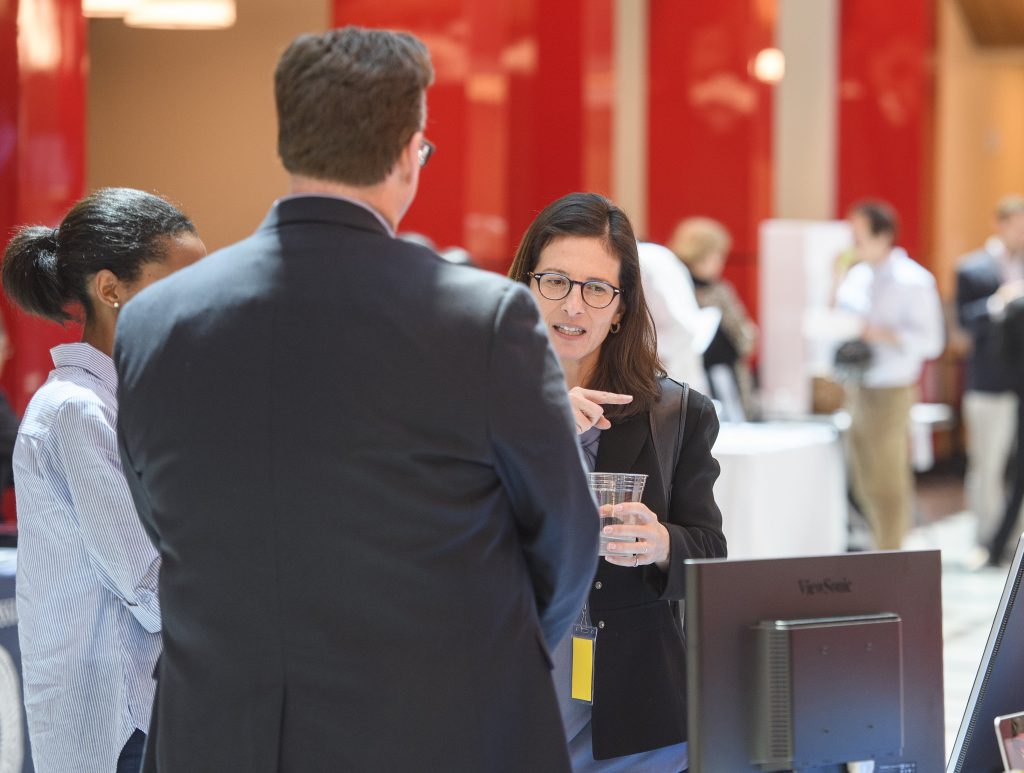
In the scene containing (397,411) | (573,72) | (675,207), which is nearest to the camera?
(397,411)

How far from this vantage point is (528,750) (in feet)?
4.99

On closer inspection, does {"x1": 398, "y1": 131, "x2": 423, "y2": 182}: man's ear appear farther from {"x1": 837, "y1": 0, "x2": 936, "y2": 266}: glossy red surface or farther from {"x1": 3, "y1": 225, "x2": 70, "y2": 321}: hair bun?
{"x1": 837, "y1": 0, "x2": 936, "y2": 266}: glossy red surface

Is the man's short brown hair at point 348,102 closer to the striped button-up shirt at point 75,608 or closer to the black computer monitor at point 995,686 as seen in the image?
the striped button-up shirt at point 75,608

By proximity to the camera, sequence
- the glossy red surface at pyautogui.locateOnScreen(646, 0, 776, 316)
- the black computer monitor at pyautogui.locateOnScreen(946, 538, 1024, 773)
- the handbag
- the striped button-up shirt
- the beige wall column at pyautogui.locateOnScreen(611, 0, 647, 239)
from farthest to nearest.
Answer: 1. the beige wall column at pyautogui.locateOnScreen(611, 0, 647, 239)
2. the glossy red surface at pyautogui.locateOnScreen(646, 0, 776, 316)
3. the handbag
4. the striped button-up shirt
5. the black computer monitor at pyautogui.locateOnScreen(946, 538, 1024, 773)

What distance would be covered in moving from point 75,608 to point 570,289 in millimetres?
859

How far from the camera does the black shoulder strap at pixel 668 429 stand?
6.94 ft

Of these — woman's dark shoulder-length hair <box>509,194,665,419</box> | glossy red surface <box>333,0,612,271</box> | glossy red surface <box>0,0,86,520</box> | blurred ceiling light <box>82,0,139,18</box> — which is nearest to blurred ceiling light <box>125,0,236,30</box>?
blurred ceiling light <box>82,0,139,18</box>

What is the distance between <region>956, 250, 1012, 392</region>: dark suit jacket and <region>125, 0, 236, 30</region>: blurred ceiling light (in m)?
4.38

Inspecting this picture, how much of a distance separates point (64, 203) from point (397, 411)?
12.5 feet

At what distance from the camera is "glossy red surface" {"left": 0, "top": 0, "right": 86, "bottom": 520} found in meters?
4.69

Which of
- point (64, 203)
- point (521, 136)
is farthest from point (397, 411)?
point (521, 136)

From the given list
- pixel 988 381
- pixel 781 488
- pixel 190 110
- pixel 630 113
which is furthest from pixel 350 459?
pixel 630 113

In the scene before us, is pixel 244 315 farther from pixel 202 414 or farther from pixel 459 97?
pixel 459 97

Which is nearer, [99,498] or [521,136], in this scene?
[99,498]
